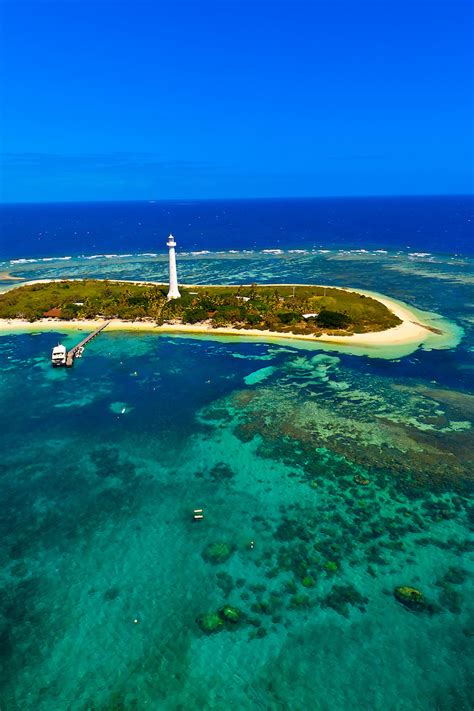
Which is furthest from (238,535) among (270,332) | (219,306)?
(219,306)

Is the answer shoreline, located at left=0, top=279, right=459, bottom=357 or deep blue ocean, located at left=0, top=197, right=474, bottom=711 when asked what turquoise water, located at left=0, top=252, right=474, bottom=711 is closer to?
deep blue ocean, located at left=0, top=197, right=474, bottom=711

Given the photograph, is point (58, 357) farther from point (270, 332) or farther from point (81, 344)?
point (270, 332)

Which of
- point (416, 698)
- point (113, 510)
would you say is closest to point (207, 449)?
point (113, 510)

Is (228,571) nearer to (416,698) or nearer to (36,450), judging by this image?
(416,698)

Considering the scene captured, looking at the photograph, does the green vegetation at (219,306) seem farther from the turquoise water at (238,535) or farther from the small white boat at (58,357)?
the small white boat at (58,357)

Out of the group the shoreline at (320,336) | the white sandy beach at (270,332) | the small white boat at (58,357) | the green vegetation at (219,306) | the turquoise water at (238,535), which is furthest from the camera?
the green vegetation at (219,306)

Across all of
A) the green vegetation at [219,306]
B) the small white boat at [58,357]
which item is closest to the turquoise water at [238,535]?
the small white boat at [58,357]

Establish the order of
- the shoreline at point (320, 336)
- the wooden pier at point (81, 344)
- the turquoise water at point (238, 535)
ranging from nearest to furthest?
1. the turquoise water at point (238, 535)
2. the wooden pier at point (81, 344)
3. the shoreline at point (320, 336)
